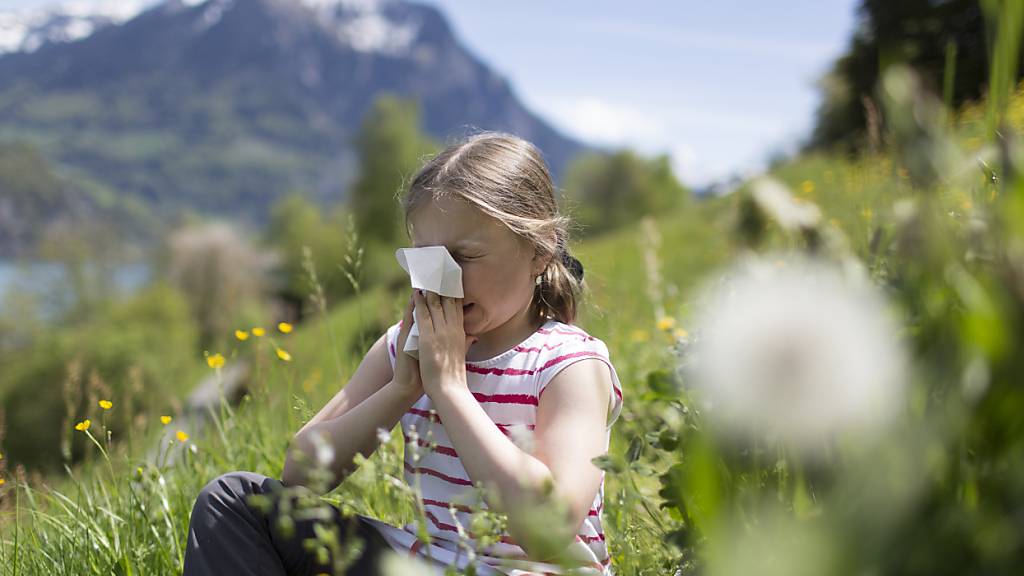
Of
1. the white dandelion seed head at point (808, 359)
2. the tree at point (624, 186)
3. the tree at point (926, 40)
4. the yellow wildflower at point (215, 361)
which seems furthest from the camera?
the tree at point (624, 186)

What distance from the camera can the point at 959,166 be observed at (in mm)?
534

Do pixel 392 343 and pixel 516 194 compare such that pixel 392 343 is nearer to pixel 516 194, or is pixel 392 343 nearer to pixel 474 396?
pixel 474 396

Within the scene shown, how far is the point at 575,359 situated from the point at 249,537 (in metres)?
0.74

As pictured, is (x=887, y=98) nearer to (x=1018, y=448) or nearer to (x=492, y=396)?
(x=1018, y=448)

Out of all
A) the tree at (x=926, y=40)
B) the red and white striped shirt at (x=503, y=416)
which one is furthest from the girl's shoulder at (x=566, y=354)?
the tree at (x=926, y=40)

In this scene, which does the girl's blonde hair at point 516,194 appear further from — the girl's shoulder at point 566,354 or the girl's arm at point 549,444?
the girl's arm at point 549,444

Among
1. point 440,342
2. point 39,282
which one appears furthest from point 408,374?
point 39,282

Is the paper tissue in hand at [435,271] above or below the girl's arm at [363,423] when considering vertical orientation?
above

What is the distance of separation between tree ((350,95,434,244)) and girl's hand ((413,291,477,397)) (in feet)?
108

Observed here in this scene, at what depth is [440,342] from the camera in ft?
5.00

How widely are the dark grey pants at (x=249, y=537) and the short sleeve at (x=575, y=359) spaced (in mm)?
480

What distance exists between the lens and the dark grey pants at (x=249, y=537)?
1474mm

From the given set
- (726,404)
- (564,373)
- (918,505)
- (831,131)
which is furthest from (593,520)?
(831,131)

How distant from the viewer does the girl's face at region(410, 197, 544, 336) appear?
5.32ft
